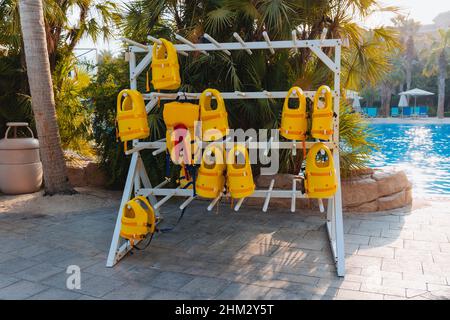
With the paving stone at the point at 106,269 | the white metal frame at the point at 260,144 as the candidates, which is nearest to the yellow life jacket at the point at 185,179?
the white metal frame at the point at 260,144

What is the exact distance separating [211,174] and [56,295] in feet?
5.02

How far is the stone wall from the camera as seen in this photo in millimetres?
5473

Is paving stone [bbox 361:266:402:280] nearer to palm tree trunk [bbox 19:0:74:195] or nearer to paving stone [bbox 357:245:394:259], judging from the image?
paving stone [bbox 357:245:394:259]

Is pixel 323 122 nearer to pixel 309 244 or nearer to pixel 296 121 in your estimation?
pixel 296 121

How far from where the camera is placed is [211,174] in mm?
3539

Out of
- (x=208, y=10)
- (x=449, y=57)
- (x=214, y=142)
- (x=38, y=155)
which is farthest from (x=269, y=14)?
(x=449, y=57)

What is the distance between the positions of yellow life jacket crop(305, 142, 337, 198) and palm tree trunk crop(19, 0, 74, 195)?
3.87 m

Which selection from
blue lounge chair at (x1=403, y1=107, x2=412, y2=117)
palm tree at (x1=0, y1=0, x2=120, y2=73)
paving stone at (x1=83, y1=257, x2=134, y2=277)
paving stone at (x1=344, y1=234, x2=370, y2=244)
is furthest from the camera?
blue lounge chair at (x1=403, y1=107, x2=412, y2=117)

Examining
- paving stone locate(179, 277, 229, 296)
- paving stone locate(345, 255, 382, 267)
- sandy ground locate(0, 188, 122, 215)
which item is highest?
sandy ground locate(0, 188, 122, 215)

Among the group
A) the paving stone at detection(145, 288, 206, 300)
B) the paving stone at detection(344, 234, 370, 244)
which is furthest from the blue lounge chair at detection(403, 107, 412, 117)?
the paving stone at detection(145, 288, 206, 300)

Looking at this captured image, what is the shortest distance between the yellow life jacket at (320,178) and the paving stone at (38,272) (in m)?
2.29

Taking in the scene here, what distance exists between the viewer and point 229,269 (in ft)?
11.6

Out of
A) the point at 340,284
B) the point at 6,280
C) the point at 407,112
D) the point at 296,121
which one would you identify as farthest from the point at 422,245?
the point at 407,112

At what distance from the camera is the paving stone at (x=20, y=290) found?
9.83ft
